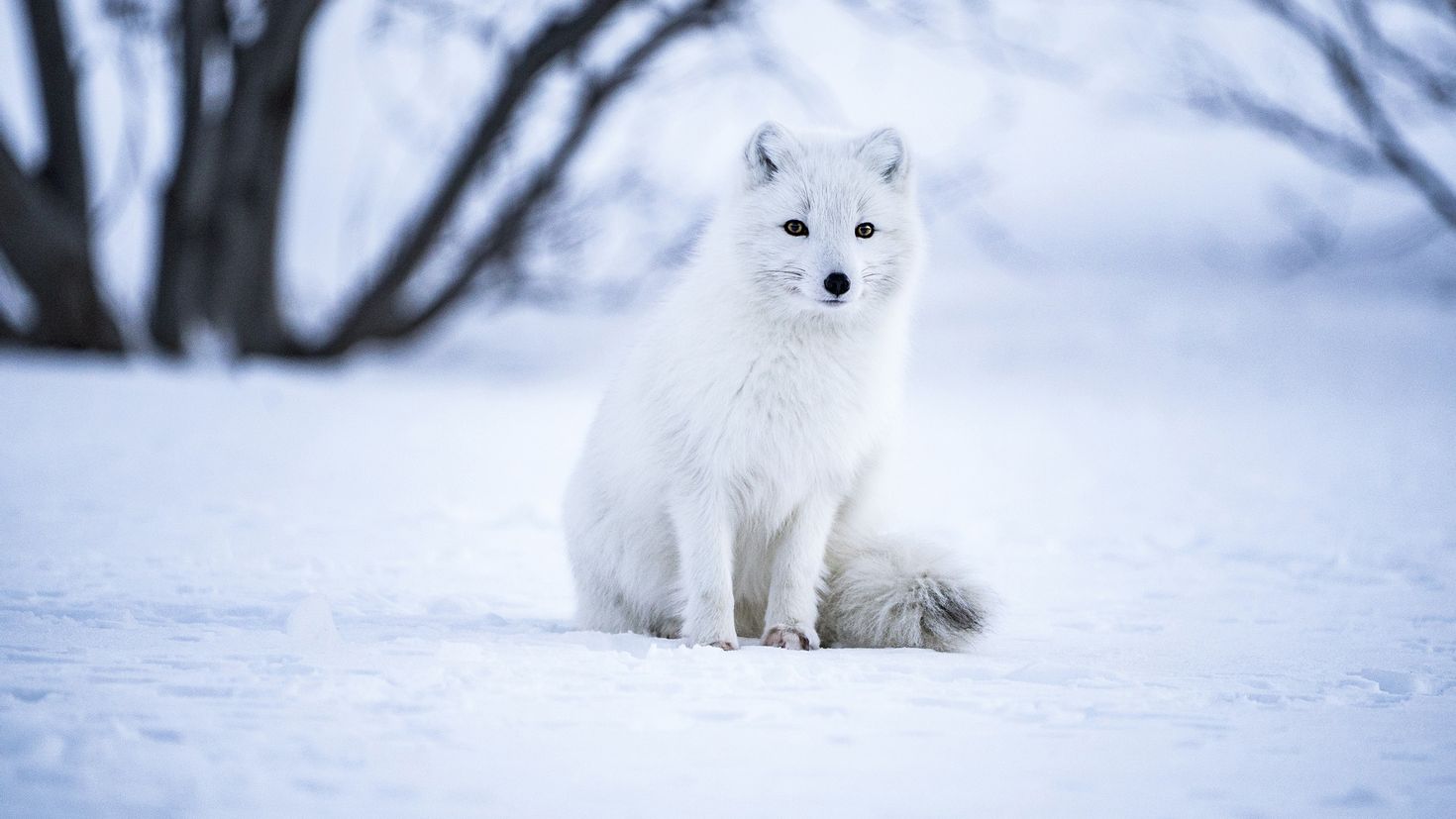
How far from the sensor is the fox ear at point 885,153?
3377 millimetres

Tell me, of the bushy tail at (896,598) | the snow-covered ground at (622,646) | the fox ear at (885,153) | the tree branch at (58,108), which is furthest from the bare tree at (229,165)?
the bushy tail at (896,598)

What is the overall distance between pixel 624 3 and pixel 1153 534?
22.1 feet

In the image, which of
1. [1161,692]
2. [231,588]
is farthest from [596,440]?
[1161,692]

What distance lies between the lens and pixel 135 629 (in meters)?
2.91

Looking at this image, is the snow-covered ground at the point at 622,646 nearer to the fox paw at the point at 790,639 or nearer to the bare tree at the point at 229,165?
the fox paw at the point at 790,639

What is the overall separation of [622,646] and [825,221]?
1.27 meters

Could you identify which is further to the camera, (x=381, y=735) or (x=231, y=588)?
(x=231, y=588)

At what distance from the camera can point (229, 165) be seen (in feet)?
33.9

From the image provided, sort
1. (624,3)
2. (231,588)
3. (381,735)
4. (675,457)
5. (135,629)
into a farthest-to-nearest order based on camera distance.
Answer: (624,3)
(231,588)
(675,457)
(135,629)
(381,735)

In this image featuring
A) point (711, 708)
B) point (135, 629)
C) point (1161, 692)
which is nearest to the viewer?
point (711, 708)

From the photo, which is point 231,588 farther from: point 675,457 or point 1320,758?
point 1320,758

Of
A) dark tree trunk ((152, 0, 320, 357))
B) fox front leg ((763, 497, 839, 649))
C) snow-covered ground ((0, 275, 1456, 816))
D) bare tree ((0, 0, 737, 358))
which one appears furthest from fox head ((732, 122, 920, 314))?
dark tree trunk ((152, 0, 320, 357))

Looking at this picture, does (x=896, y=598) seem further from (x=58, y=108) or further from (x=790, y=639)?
(x=58, y=108)

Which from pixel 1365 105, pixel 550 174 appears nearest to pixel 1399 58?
pixel 1365 105
